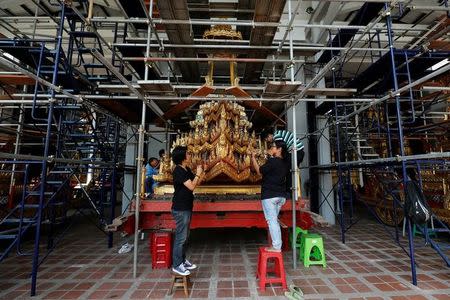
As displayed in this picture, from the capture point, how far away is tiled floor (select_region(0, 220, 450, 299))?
3.50m

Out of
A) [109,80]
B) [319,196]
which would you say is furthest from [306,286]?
[109,80]

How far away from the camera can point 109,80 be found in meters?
6.00

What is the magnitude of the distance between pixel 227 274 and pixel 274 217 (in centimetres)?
130

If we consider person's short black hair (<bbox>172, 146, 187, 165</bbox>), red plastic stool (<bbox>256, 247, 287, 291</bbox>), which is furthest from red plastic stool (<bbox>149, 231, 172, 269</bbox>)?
red plastic stool (<bbox>256, 247, 287, 291</bbox>)

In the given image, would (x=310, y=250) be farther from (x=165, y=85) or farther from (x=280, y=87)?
(x=165, y=85)

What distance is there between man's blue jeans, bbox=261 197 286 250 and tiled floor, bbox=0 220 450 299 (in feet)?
2.27

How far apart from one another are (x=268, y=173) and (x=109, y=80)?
4651 mm

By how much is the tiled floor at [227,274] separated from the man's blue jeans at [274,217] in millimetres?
693

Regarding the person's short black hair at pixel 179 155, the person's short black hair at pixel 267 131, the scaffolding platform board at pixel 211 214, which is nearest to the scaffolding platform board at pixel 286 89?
the person's short black hair at pixel 179 155

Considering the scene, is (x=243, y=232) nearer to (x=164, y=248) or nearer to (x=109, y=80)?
(x=164, y=248)

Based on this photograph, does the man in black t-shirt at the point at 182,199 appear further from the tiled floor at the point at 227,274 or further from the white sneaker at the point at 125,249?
the white sneaker at the point at 125,249

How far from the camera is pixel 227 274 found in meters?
4.12

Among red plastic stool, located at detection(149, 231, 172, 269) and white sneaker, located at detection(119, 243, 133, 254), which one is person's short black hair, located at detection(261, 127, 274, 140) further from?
white sneaker, located at detection(119, 243, 133, 254)

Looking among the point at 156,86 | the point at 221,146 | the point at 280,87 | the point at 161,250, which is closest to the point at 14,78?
the point at 156,86
